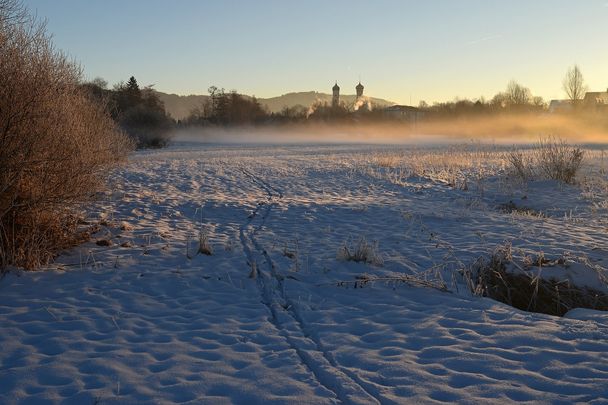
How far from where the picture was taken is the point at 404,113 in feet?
336

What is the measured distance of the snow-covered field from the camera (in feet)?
15.8

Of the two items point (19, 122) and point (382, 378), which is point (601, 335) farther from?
point (19, 122)

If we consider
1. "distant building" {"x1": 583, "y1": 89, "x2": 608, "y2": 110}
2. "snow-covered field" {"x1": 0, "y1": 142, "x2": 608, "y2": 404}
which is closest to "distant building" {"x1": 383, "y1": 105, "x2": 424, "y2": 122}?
"distant building" {"x1": 583, "y1": 89, "x2": 608, "y2": 110}

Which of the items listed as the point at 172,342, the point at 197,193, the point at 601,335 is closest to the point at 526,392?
the point at 601,335

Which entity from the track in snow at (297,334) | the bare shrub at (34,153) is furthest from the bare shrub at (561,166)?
the bare shrub at (34,153)

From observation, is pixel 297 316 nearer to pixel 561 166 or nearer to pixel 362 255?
pixel 362 255

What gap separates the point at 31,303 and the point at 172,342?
2482mm

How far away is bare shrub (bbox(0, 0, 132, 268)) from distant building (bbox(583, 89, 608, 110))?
87904 millimetres

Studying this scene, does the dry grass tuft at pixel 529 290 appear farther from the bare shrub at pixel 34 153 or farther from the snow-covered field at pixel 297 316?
the bare shrub at pixel 34 153

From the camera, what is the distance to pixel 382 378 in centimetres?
497

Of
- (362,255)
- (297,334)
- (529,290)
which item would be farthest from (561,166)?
(297,334)

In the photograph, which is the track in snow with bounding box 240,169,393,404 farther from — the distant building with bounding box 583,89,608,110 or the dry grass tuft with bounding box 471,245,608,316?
the distant building with bounding box 583,89,608,110

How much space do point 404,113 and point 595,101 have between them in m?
33.5

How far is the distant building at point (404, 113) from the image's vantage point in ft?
322
